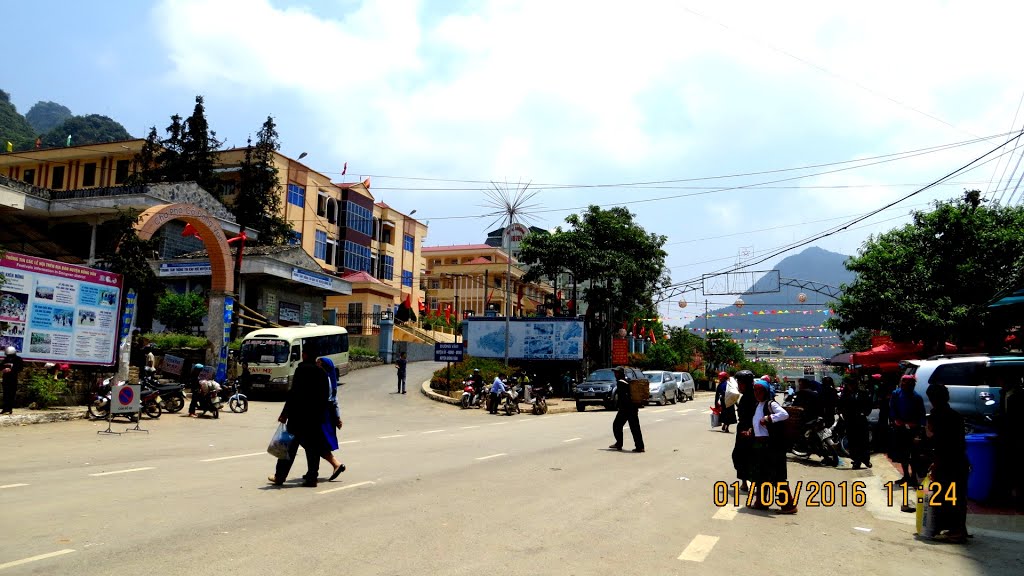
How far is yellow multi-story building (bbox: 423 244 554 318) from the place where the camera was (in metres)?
80.4

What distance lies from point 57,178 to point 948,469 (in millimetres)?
63318

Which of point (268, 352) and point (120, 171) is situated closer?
point (268, 352)

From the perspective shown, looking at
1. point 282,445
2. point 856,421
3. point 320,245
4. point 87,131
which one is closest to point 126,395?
point 282,445

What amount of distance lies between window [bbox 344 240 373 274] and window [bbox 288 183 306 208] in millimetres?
5581

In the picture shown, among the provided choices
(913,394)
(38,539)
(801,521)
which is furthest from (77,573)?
(913,394)

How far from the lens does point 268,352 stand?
3189 cm

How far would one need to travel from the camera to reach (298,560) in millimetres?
5824

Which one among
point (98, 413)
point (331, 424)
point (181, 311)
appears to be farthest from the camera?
point (181, 311)

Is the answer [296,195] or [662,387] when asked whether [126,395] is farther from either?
[296,195]

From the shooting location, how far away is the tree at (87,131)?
87.2 meters

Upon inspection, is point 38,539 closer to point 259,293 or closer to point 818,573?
point 818,573

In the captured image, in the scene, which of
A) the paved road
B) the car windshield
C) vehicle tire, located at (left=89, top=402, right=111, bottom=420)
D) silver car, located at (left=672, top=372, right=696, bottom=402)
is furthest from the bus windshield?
silver car, located at (left=672, top=372, right=696, bottom=402)

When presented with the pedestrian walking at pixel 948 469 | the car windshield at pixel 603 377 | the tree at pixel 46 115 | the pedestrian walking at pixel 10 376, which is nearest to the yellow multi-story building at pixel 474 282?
the car windshield at pixel 603 377

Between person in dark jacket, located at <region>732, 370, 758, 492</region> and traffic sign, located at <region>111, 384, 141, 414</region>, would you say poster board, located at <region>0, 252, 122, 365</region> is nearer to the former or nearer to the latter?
traffic sign, located at <region>111, 384, 141, 414</region>
